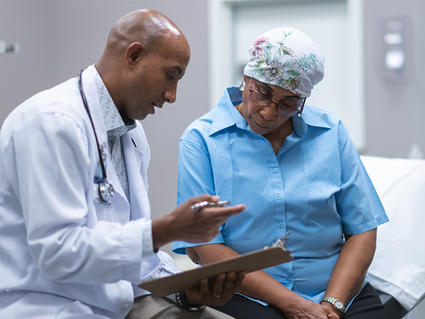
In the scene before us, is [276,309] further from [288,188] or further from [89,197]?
[89,197]

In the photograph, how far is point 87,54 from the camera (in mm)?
4441

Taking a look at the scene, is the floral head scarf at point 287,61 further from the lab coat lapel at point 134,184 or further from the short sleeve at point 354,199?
the lab coat lapel at point 134,184

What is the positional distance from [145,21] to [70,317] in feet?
2.34

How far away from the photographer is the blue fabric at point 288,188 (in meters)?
1.83

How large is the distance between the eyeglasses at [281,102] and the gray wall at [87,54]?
90.3 inches

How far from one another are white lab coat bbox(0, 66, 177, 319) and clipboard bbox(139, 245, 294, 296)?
0.21ft

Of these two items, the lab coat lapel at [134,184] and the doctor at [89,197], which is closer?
the doctor at [89,197]

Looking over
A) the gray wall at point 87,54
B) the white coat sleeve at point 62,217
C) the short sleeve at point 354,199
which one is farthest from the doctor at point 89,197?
the gray wall at point 87,54

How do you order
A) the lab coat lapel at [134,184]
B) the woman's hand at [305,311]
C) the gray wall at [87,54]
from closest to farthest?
the lab coat lapel at [134,184] < the woman's hand at [305,311] < the gray wall at [87,54]

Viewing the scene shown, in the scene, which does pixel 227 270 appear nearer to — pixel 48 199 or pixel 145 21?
pixel 48 199

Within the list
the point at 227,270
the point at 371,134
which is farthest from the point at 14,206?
the point at 371,134

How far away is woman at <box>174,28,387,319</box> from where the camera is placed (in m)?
1.80

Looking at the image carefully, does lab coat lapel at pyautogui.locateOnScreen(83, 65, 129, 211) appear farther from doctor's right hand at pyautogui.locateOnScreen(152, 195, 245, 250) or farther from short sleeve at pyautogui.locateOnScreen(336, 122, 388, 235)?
short sleeve at pyautogui.locateOnScreen(336, 122, 388, 235)

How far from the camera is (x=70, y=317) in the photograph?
1333mm
